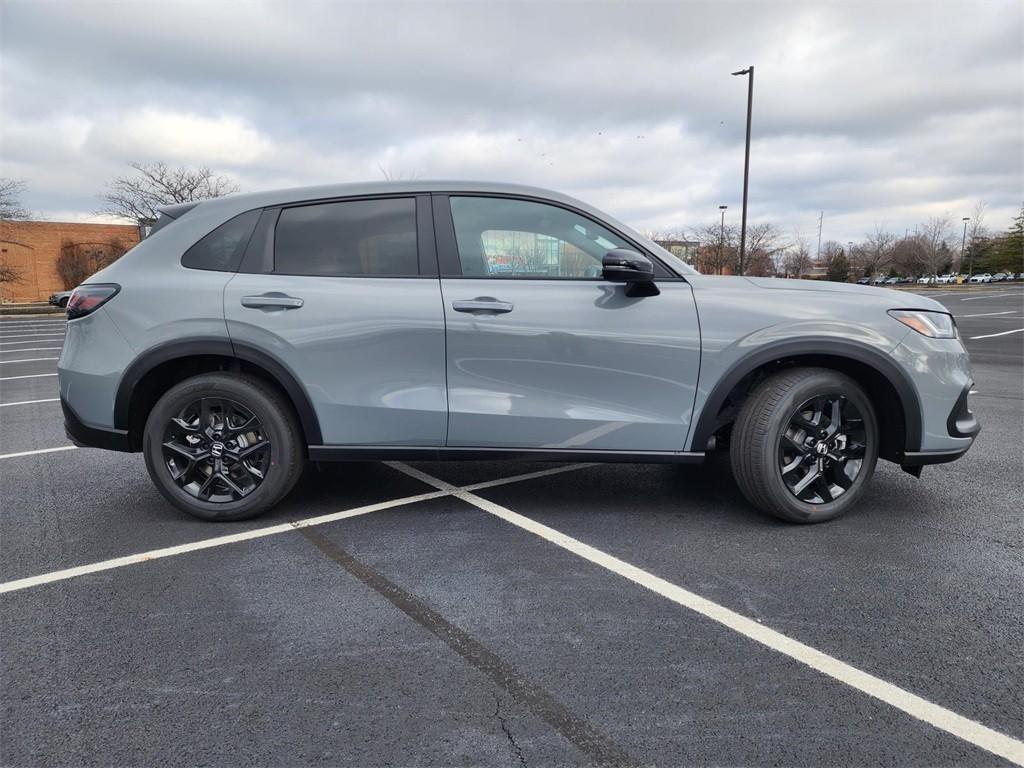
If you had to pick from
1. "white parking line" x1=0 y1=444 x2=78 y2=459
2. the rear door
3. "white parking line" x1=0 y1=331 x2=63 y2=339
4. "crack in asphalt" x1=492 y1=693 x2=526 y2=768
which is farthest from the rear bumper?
"white parking line" x1=0 y1=331 x2=63 y2=339

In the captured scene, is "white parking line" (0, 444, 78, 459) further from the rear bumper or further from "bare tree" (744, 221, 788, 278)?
"bare tree" (744, 221, 788, 278)

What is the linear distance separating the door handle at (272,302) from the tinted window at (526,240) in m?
0.89

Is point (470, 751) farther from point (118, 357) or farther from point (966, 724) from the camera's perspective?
point (118, 357)

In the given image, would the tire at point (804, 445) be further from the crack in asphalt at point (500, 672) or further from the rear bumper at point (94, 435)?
the rear bumper at point (94, 435)

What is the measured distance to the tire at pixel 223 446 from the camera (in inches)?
134

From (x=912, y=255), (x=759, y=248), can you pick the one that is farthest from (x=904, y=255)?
(x=759, y=248)

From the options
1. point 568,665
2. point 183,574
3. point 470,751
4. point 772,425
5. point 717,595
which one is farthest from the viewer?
point 772,425

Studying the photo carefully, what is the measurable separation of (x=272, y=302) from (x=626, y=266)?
1812 millimetres

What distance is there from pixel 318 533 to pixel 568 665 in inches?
67.0

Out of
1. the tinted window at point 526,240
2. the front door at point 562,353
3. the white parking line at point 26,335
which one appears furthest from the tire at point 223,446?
the white parking line at point 26,335

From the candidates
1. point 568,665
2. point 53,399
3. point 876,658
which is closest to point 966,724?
point 876,658

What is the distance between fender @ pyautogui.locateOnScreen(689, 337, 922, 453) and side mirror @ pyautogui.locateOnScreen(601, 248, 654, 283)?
0.67 metres

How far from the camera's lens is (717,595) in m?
2.69

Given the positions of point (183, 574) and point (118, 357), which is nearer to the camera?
point (183, 574)
